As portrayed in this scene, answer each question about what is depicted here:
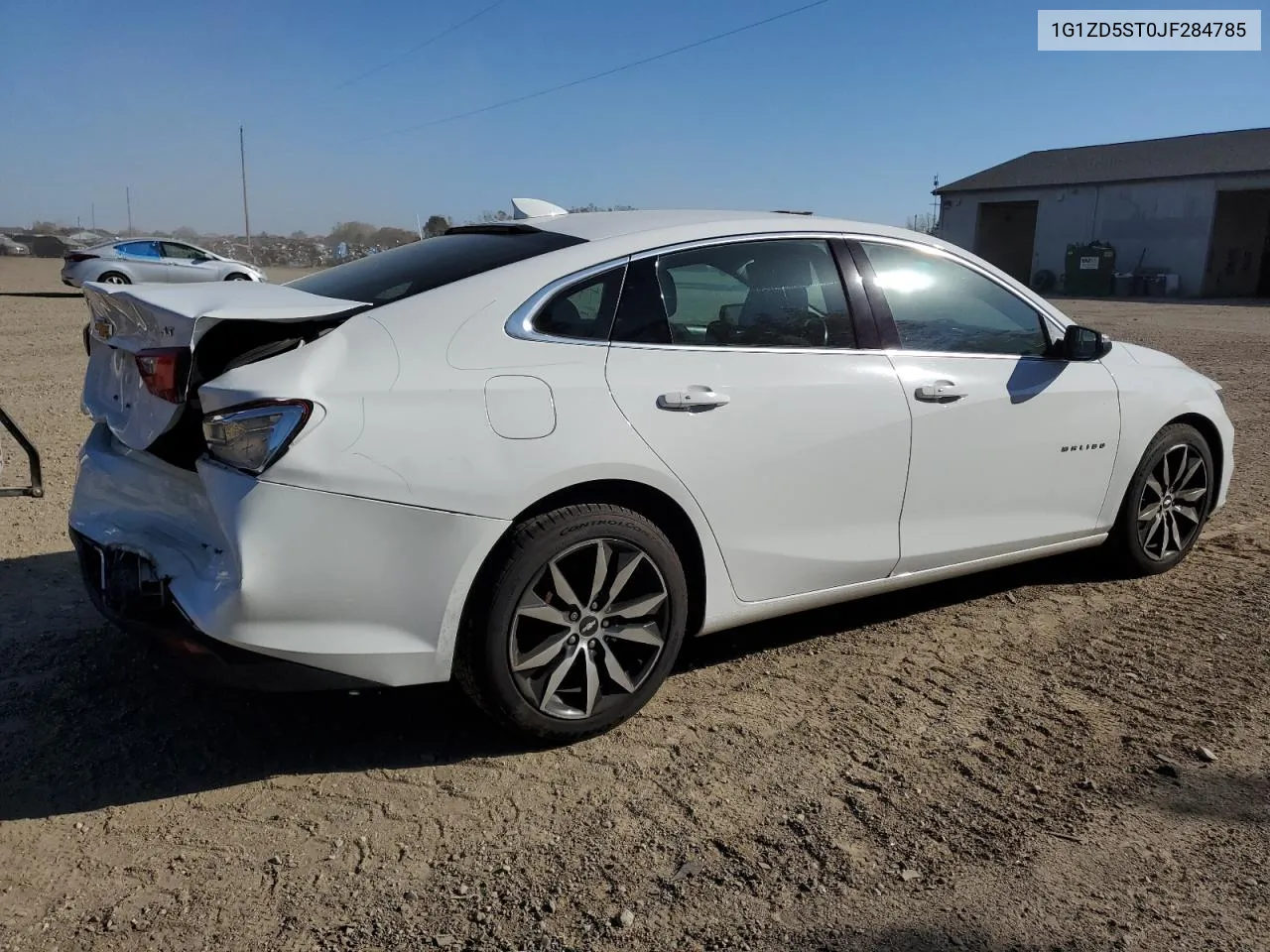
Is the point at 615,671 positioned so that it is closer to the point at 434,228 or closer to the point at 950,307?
the point at 950,307

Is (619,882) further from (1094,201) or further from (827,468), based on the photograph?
(1094,201)

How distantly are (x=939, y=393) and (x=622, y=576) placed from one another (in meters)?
1.50

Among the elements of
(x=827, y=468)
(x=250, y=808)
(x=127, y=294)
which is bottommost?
(x=250, y=808)

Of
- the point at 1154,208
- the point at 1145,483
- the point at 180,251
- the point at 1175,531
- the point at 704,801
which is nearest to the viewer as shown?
the point at 704,801

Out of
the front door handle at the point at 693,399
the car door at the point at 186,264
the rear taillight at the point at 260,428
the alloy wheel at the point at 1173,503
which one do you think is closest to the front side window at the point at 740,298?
the front door handle at the point at 693,399

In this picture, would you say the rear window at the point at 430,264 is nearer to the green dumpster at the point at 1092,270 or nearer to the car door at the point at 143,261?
the car door at the point at 143,261

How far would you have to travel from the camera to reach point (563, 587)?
302 centimetres

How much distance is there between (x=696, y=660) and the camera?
3912 millimetres

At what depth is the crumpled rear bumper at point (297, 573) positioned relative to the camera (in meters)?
2.64

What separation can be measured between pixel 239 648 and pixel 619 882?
45.8 inches

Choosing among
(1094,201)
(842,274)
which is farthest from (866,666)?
(1094,201)

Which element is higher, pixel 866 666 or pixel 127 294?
pixel 127 294

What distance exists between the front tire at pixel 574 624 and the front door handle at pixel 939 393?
1.21m

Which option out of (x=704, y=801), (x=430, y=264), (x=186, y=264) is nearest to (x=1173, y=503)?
(x=704, y=801)
